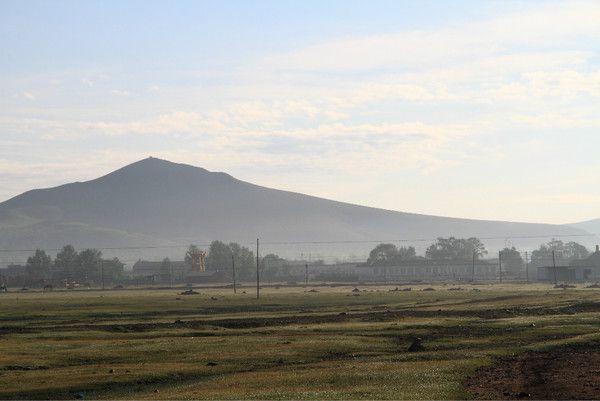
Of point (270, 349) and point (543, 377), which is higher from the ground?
point (270, 349)

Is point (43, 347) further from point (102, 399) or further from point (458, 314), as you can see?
point (458, 314)

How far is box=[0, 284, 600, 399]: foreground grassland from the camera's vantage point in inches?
1861

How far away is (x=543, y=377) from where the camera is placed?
48812mm

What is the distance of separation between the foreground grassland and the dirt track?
45.3 inches

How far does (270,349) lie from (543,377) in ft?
70.0

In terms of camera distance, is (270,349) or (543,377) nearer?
(543,377)

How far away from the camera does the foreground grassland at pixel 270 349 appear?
4728cm

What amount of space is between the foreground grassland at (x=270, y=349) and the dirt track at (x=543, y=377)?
45.3 inches

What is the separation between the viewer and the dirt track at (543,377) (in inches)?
1680

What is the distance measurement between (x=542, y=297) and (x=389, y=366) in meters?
88.2

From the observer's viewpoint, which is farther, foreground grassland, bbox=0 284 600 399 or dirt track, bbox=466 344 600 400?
foreground grassland, bbox=0 284 600 399

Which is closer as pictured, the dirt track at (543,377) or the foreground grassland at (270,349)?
the dirt track at (543,377)

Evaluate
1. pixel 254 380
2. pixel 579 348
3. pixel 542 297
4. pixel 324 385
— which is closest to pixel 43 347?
pixel 254 380

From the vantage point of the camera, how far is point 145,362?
59.7 meters
